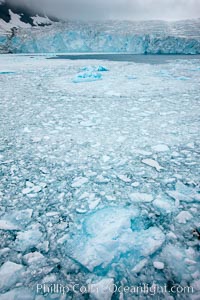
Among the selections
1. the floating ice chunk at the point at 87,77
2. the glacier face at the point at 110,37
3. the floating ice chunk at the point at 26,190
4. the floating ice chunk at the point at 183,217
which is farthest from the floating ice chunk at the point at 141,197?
the glacier face at the point at 110,37

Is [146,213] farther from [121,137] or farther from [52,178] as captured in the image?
[121,137]

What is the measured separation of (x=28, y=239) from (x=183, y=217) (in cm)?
118

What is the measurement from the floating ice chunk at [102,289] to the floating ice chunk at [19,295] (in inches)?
12.7

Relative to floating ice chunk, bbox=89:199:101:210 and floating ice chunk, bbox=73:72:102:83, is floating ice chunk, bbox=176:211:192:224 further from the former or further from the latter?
floating ice chunk, bbox=73:72:102:83

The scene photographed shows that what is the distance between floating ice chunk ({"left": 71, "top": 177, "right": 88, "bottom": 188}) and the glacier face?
42422mm

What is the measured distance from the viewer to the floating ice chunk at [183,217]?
151 cm

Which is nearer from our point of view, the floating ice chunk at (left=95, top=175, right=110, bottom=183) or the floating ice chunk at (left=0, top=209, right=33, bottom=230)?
the floating ice chunk at (left=0, top=209, right=33, bottom=230)

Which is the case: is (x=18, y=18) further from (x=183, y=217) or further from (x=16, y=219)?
(x=183, y=217)

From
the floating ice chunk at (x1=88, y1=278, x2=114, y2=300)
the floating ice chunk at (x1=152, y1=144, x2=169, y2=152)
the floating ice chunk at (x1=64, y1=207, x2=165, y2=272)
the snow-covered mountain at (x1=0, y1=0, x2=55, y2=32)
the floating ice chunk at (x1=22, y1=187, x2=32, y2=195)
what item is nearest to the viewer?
the floating ice chunk at (x1=88, y1=278, x2=114, y2=300)

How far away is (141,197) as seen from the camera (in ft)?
5.78

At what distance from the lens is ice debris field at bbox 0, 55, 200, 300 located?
1.17 metres

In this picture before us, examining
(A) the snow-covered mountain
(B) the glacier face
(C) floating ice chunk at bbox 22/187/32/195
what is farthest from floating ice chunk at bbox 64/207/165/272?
(A) the snow-covered mountain

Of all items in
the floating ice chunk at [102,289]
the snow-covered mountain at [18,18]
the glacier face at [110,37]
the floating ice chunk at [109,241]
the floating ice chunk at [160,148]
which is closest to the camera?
the floating ice chunk at [102,289]

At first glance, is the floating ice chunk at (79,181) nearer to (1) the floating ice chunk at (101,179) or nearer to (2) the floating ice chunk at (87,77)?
(1) the floating ice chunk at (101,179)
